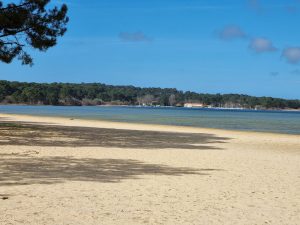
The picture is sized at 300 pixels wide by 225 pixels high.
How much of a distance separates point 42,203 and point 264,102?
184 metres

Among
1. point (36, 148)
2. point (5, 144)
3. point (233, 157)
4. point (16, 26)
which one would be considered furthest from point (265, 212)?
point (16, 26)

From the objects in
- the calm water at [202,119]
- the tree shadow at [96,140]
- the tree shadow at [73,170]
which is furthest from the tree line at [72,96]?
the tree shadow at [73,170]

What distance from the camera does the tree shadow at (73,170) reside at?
9.06 m

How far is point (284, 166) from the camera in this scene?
13.0 metres

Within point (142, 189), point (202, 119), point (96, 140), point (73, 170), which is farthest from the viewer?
point (202, 119)

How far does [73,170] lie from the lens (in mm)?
10438

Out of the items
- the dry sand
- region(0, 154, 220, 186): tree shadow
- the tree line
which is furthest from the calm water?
the tree line

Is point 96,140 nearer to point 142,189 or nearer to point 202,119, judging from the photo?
point 142,189

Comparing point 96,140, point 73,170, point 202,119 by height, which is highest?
point 73,170

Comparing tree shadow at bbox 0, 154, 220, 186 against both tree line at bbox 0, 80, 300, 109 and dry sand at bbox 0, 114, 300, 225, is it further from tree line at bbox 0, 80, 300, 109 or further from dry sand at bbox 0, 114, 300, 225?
tree line at bbox 0, 80, 300, 109

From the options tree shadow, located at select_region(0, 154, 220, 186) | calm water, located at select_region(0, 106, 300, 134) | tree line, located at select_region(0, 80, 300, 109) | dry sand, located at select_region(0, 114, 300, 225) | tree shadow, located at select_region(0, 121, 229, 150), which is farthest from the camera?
tree line, located at select_region(0, 80, 300, 109)

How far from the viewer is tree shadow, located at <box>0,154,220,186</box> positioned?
9062 millimetres

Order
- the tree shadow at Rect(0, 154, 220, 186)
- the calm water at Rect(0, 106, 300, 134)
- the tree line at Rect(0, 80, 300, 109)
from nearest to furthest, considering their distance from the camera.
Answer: the tree shadow at Rect(0, 154, 220, 186)
the calm water at Rect(0, 106, 300, 134)
the tree line at Rect(0, 80, 300, 109)

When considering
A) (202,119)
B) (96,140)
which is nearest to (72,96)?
(202,119)
